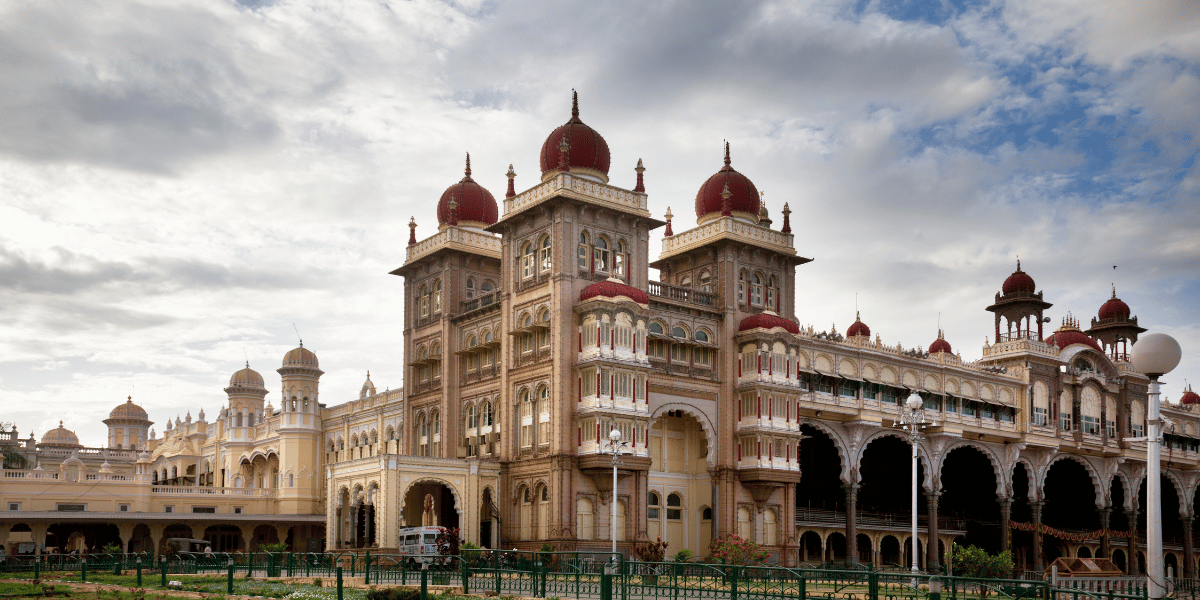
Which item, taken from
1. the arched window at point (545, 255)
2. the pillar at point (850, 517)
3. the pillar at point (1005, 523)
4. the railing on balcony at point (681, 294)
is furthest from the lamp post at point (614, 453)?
the pillar at point (1005, 523)

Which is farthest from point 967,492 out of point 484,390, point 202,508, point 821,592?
point 821,592

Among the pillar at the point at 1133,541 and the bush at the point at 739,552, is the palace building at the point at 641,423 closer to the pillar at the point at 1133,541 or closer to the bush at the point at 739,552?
the pillar at the point at 1133,541

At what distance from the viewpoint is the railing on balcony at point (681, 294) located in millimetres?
58241

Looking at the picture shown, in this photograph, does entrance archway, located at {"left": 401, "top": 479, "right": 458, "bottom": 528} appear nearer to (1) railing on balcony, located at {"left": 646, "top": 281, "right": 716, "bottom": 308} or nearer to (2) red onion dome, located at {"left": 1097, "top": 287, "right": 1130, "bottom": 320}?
(1) railing on balcony, located at {"left": 646, "top": 281, "right": 716, "bottom": 308}

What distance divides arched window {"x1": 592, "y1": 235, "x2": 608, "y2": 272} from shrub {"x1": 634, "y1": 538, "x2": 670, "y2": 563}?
43.8 ft

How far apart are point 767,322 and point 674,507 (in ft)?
34.6

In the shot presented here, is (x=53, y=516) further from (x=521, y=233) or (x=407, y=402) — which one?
(x=521, y=233)

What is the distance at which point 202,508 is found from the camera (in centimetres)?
7369

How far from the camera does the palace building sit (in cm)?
5466

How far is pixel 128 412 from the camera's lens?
10900 cm

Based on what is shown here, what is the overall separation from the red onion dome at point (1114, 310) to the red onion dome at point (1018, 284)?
14.7 meters

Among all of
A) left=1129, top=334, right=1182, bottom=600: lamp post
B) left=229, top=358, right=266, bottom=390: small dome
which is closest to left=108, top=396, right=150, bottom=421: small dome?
left=229, top=358, right=266, bottom=390: small dome

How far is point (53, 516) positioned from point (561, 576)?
45730 mm

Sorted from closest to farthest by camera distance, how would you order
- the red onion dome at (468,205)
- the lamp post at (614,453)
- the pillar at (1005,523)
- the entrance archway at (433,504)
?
the lamp post at (614,453) → the entrance archway at (433,504) → the red onion dome at (468,205) → the pillar at (1005,523)
